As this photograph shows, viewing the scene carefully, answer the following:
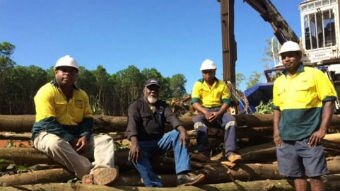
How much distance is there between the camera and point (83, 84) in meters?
36.7

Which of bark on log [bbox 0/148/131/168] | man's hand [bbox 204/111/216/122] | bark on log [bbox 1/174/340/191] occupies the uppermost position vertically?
man's hand [bbox 204/111/216/122]

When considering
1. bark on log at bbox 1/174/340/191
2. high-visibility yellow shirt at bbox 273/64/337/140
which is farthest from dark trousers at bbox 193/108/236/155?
high-visibility yellow shirt at bbox 273/64/337/140

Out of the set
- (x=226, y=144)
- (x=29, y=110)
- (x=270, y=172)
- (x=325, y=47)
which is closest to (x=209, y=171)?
(x=226, y=144)

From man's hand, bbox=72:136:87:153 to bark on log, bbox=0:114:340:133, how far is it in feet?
3.64

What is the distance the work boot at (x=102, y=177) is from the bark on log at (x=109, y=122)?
1626 millimetres

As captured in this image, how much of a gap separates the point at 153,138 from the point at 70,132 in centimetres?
110

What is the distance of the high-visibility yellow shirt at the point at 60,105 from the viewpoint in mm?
5695

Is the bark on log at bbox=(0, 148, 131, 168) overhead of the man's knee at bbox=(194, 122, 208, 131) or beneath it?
beneath

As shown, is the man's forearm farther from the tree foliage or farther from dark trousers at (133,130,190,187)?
the tree foliage

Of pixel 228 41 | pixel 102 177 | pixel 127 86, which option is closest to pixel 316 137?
pixel 102 177

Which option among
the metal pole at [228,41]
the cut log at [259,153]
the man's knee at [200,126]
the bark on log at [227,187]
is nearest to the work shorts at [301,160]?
the bark on log at [227,187]

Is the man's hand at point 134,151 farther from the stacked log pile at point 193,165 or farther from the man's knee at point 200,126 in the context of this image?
the man's knee at point 200,126

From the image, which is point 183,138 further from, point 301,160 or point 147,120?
point 301,160

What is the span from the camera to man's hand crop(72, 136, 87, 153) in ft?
18.9
